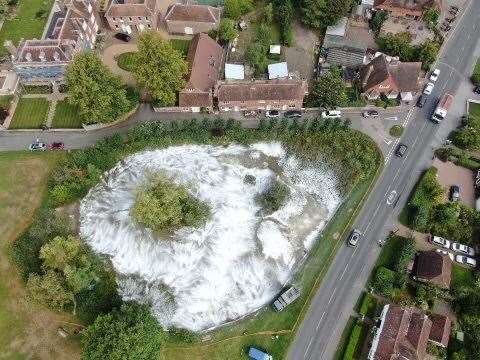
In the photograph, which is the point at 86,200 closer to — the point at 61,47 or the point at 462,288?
the point at 61,47

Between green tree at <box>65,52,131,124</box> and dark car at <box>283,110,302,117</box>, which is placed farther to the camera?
dark car at <box>283,110,302,117</box>

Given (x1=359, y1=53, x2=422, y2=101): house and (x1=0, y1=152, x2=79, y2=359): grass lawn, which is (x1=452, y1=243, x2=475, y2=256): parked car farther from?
(x1=0, y1=152, x2=79, y2=359): grass lawn

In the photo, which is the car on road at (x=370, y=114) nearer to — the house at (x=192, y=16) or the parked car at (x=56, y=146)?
the house at (x=192, y=16)

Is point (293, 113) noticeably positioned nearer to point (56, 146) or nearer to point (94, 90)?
point (94, 90)

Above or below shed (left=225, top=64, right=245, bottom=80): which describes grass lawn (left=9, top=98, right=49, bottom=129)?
below

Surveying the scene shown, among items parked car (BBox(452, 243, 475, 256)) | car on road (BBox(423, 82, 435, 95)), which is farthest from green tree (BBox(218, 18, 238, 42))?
parked car (BBox(452, 243, 475, 256))

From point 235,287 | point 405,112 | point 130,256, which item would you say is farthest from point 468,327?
point 130,256

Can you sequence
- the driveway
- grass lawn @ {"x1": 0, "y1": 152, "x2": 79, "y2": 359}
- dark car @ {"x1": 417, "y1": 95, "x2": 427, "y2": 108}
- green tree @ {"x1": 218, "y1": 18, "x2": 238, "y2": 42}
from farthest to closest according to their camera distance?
green tree @ {"x1": 218, "y1": 18, "x2": 238, "y2": 42}
the driveway
dark car @ {"x1": 417, "y1": 95, "x2": 427, "y2": 108}
grass lawn @ {"x1": 0, "y1": 152, "x2": 79, "y2": 359}

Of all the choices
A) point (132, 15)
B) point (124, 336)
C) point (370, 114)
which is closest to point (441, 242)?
point (370, 114)
